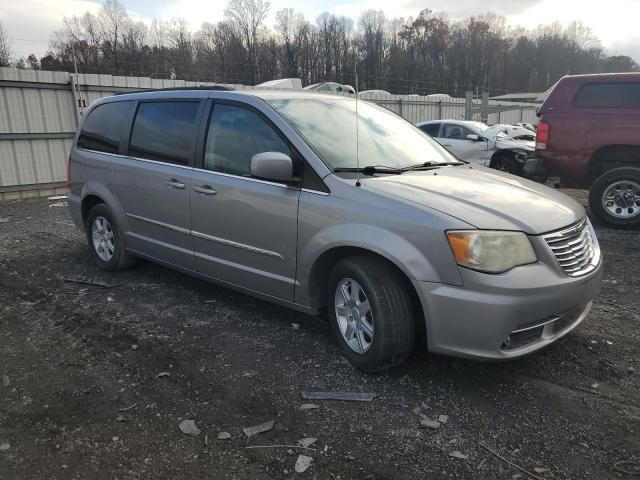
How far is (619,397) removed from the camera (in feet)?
9.79

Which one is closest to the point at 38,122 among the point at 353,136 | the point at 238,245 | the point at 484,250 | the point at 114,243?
the point at 114,243

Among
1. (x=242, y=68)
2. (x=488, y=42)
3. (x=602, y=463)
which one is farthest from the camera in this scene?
(x=488, y=42)

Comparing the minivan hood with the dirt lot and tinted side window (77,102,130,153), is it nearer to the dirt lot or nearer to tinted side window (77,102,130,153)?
the dirt lot

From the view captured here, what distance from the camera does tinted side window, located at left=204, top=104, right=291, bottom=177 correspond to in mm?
3744

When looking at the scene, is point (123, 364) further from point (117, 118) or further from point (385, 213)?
point (117, 118)

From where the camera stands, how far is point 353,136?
384 centimetres

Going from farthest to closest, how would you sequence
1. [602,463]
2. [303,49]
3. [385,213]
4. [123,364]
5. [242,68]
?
1. [303,49]
2. [242,68]
3. [123,364]
4. [385,213]
5. [602,463]

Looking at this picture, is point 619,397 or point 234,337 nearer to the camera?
point 619,397

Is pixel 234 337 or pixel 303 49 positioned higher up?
pixel 303 49

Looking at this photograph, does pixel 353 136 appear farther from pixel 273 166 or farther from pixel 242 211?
pixel 242 211

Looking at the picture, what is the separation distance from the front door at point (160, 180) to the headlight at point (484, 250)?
2334mm

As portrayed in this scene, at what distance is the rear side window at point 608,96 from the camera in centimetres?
716

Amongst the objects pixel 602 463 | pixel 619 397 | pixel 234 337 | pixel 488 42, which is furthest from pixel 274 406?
pixel 488 42

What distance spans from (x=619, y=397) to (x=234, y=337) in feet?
8.29
